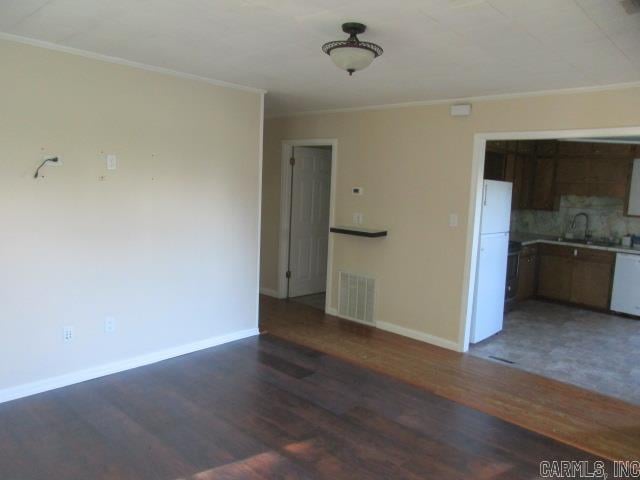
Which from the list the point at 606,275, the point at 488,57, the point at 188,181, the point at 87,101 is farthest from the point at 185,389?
the point at 606,275

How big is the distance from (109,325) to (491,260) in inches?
140

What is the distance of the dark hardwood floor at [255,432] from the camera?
8.32 feet

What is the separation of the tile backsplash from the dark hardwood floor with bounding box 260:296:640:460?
3508 millimetres

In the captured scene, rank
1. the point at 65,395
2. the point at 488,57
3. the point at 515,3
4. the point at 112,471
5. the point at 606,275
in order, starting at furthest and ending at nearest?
the point at 606,275 → the point at 65,395 → the point at 488,57 → the point at 112,471 → the point at 515,3

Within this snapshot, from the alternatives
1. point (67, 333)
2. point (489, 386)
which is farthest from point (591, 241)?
point (67, 333)

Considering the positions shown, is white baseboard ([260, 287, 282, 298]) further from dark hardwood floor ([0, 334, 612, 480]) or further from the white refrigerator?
the white refrigerator

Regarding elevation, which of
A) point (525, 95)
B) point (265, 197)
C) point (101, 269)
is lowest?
point (101, 269)

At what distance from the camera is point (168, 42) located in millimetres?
2947

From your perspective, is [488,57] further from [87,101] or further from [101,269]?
[101,269]

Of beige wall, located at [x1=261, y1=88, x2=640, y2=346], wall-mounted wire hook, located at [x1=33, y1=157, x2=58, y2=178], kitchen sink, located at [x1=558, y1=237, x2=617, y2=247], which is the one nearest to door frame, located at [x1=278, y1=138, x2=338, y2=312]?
beige wall, located at [x1=261, y1=88, x2=640, y2=346]

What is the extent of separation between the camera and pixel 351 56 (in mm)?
2549

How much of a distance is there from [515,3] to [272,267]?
4.67 m

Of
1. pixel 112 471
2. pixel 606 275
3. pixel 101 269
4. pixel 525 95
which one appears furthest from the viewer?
pixel 606 275

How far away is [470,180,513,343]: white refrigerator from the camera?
177 inches
